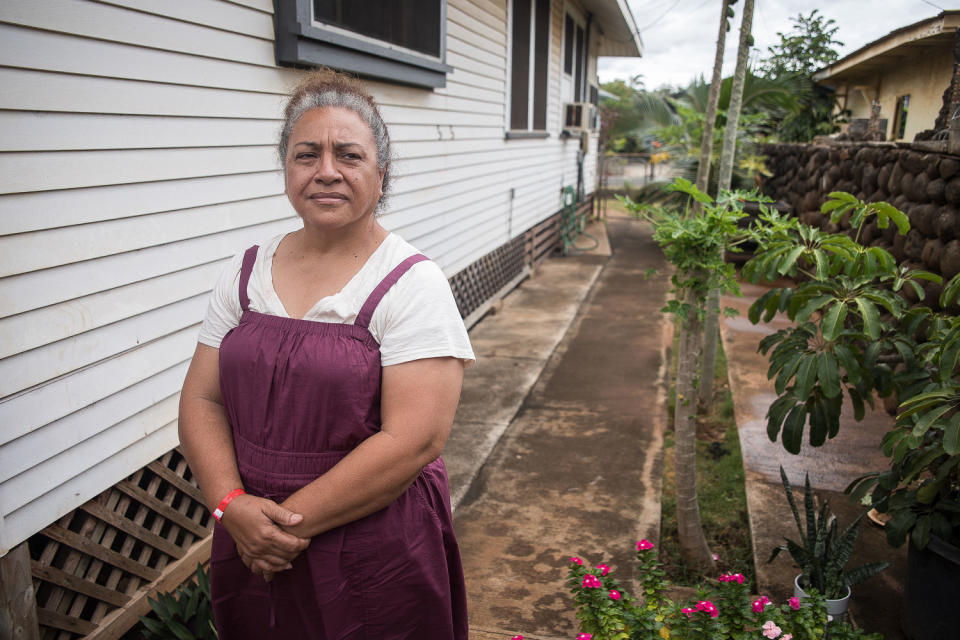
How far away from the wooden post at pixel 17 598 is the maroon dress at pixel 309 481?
848mm

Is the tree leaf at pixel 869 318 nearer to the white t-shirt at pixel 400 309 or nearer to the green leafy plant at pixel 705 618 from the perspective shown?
the green leafy plant at pixel 705 618

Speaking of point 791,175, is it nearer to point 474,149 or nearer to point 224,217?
point 474,149

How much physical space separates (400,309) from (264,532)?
55cm

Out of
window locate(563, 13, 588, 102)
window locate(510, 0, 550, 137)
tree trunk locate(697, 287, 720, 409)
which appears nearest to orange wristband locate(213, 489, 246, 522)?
tree trunk locate(697, 287, 720, 409)

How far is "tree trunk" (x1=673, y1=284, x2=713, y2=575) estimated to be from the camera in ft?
10.0

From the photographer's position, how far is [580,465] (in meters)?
4.17

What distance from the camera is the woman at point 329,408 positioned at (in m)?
1.46

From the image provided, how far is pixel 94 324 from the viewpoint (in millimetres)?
2395

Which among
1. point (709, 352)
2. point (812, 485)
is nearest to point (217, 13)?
point (709, 352)

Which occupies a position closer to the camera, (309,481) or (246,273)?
(309,481)

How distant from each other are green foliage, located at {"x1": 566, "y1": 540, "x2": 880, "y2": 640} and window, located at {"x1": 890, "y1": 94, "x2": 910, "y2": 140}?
349 inches

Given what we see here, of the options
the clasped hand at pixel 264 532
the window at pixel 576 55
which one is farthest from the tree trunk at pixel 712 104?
the window at pixel 576 55

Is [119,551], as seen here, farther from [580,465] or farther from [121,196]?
[580,465]

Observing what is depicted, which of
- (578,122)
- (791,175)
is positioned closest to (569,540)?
(791,175)
